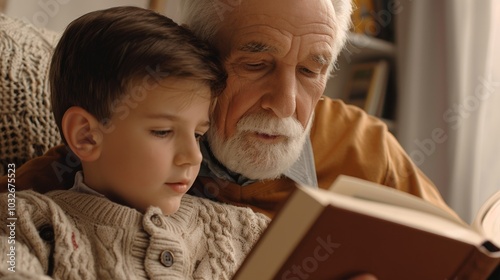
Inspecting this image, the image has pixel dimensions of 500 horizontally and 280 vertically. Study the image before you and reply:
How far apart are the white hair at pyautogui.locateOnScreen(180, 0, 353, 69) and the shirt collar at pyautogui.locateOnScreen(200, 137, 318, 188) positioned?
0.27 meters

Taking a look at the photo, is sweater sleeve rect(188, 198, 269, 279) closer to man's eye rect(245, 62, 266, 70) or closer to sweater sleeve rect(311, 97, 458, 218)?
man's eye rect(245, 62, 266, 70)

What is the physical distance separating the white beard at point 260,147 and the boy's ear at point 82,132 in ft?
1.30

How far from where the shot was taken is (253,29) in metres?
1.36

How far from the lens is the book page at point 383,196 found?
87 cm

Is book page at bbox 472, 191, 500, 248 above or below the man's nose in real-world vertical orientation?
above

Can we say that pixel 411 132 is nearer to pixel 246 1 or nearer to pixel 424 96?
pixel 424 96

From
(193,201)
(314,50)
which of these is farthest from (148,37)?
(314,50)

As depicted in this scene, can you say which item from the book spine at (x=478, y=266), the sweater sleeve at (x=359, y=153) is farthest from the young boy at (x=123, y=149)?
the sweater sleeve at (x=359, y=153)

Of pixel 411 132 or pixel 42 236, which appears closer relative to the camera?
pixel 42 236

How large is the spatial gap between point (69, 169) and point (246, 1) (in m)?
0.55

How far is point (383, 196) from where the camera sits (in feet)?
2.85

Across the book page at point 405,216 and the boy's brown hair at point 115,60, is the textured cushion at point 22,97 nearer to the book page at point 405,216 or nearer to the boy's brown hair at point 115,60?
the boy's brown hair at point 115,60

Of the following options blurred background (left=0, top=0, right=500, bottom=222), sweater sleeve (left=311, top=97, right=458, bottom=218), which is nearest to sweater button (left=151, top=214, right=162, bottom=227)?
sweater sleeve (left=311, top=97, right=458, bottom=218)

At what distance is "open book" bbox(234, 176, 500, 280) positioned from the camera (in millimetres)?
764
